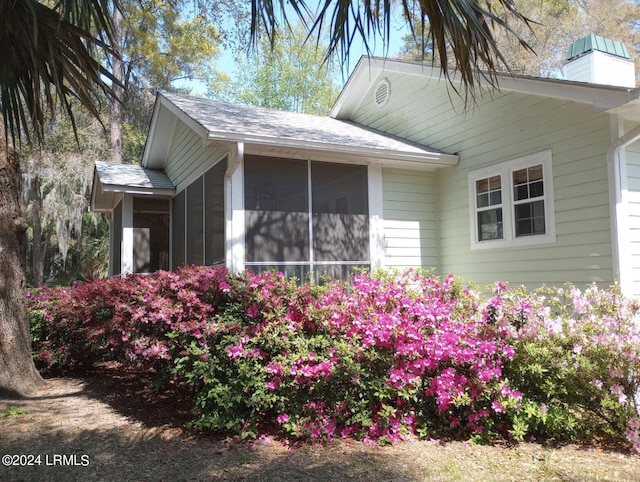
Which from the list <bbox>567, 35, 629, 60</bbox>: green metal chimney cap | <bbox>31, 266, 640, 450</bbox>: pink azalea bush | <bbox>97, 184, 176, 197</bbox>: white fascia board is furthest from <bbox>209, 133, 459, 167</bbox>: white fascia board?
<bbox>97, 184, 176, 197</bbox>: white fascia board

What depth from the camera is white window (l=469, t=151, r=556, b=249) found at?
7.16 m

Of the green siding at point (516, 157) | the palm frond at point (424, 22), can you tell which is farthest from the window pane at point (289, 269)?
the palm frond at point (424, 22)

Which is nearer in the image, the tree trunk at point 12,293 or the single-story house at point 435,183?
the tree trunk at point 12,293

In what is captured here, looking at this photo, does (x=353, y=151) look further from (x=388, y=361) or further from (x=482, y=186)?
(x=388, y=361)

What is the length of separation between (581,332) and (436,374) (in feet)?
4.08

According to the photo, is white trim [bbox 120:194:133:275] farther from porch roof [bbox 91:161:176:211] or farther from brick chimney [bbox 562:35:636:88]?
brick chimney [bbox 562:35:636:88]

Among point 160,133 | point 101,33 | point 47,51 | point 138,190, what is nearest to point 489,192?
point 101,33

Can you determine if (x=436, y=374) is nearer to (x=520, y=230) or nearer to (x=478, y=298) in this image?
(x=478, y=298)

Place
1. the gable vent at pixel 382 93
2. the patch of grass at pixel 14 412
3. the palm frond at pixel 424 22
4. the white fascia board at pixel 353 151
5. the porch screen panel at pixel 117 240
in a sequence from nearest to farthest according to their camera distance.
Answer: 1. the palm frond at pixel 424 22
2. the patch of grass at pixel 14 412
3. the white fascia board at pixel 353 151
4. the gable vent at pixel 382 93
5. the porch screen panel at pixel 117 240

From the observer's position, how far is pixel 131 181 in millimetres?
10430

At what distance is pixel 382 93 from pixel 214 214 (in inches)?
201

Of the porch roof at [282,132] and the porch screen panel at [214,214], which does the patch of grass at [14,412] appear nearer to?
the porch screen panel at [214,214]

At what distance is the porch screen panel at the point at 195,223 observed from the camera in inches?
346

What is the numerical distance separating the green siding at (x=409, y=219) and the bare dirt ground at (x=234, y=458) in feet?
16.2
